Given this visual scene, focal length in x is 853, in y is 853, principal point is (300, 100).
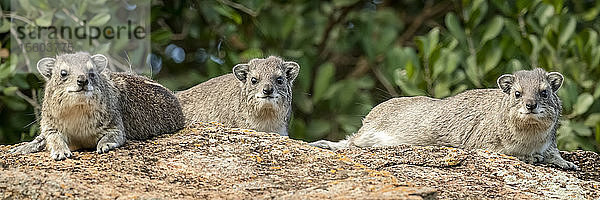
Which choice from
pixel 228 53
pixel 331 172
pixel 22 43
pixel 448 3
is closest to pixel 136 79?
pixel 331 172

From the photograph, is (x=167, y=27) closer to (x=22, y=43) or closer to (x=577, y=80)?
(x=22, y=43)

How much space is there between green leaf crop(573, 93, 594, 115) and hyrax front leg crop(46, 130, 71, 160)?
20.9 feet

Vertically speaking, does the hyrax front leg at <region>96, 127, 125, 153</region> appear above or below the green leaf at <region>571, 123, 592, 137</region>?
above

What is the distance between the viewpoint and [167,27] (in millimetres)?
12695

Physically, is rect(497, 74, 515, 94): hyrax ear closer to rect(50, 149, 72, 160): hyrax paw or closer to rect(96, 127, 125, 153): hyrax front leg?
rect(96, 127, 125, 153): hyrax front leg

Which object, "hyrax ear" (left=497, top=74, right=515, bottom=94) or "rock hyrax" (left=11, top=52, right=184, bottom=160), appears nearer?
"rock hyrax" (left=11, top=52, right=184, bottom=160)

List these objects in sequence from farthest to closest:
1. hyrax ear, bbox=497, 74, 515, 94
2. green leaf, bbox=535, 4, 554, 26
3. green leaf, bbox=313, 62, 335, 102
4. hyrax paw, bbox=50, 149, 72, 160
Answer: green leaf, bbox=313, 62, 335, 102, green leaf, bbox=535, 4, 554, 26, hyrax ear, bbox=497, 74, 515, 94, hyrax paw, bbox=50, 149, 72, 160

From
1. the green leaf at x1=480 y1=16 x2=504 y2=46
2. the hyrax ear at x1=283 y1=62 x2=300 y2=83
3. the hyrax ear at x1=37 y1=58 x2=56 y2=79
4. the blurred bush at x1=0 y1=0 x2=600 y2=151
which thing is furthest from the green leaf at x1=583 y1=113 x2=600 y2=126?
the hyrax ear at x1=37 y1=58 x2=56 y2=79

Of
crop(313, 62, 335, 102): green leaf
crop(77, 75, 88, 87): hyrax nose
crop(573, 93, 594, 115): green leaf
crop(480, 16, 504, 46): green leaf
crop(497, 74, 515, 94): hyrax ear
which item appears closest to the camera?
crop(77, 75, 88, 87): hyrax nose

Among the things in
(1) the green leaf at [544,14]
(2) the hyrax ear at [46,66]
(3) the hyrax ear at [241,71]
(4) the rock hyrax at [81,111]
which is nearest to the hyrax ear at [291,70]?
(3) the hyrax ear at [241,71]

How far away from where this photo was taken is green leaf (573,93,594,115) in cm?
1023

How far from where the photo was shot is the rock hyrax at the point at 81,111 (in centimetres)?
641

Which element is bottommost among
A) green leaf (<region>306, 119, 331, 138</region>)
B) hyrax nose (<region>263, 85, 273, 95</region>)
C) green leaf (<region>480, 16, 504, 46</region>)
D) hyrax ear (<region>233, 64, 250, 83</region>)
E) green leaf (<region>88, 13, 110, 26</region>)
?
green leaf (<region>306, 119, 331, 138</region>)

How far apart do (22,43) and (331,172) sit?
20.0 feet
